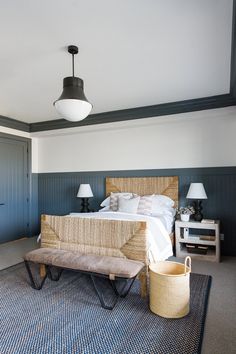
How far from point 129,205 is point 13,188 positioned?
2.66 m

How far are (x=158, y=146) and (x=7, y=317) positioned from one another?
3.44 meters

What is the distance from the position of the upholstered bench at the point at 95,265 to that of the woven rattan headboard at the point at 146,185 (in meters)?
1.96

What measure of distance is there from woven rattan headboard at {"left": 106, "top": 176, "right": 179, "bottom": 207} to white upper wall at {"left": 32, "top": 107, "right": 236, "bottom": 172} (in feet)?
0.79

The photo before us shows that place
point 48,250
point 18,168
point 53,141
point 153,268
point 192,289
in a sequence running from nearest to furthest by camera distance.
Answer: point 153,268 → point 192,289 → point 48,250 → point 18,168 → point 53,141

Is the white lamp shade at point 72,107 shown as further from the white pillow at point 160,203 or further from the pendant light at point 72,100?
the white pillow at point 160,203

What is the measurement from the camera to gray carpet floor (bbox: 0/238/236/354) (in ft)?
5.82

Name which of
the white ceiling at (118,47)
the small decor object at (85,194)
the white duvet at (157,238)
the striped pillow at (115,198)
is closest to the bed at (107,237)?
the white duvet at (157,238)

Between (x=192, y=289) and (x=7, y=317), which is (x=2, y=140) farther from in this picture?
(x=192, y=289)

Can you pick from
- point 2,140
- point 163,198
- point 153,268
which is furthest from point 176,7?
point 2,140

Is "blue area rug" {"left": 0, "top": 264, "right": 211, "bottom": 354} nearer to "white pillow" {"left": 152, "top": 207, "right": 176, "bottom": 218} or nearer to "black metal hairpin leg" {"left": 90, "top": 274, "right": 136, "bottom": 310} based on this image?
"black metal hairpin leg" {"left": 90, "top": 274, "right": 136, "bottom": 310}

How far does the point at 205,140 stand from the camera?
160 inches

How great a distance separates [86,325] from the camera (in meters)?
1.99

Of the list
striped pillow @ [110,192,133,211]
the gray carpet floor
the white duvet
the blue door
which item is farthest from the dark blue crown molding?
the gray carpet floor

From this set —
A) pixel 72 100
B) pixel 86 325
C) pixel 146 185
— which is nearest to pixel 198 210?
pixel 146 185
